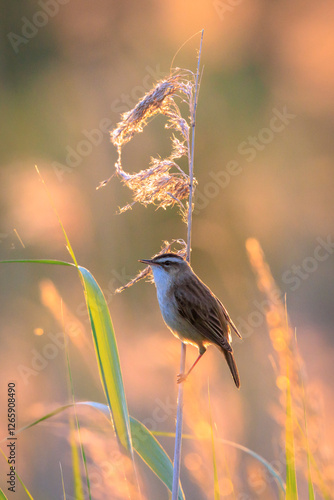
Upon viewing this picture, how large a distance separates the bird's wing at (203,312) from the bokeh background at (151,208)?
68.1 inches

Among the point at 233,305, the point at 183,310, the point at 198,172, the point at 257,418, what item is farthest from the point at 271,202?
the point at 183,310

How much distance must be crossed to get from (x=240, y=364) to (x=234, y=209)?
178 centimetres

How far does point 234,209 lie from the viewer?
6266 millimetres

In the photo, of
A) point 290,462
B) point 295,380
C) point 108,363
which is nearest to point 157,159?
point 108,363

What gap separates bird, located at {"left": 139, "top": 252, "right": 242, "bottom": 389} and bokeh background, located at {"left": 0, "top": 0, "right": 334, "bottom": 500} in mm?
1723

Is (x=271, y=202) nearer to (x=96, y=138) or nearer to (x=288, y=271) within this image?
(x=288, y=271)

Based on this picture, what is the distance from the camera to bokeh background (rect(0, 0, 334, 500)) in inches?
198

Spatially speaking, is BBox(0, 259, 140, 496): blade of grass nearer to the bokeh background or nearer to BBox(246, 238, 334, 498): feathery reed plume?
BBox(246, 238, 334, 498): feathery reed plume

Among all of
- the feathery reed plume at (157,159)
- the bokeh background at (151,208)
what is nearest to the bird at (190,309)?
the feathery reed plume at (157,159)

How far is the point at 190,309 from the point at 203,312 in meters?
0.06

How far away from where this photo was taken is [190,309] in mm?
2365

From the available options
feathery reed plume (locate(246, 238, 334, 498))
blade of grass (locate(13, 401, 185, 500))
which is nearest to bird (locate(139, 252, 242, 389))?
blade of grass (locate(13, 401, 185, 500))

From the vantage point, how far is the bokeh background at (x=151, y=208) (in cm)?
503

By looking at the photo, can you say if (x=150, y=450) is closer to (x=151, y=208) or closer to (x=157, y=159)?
(x=157, y=159)
